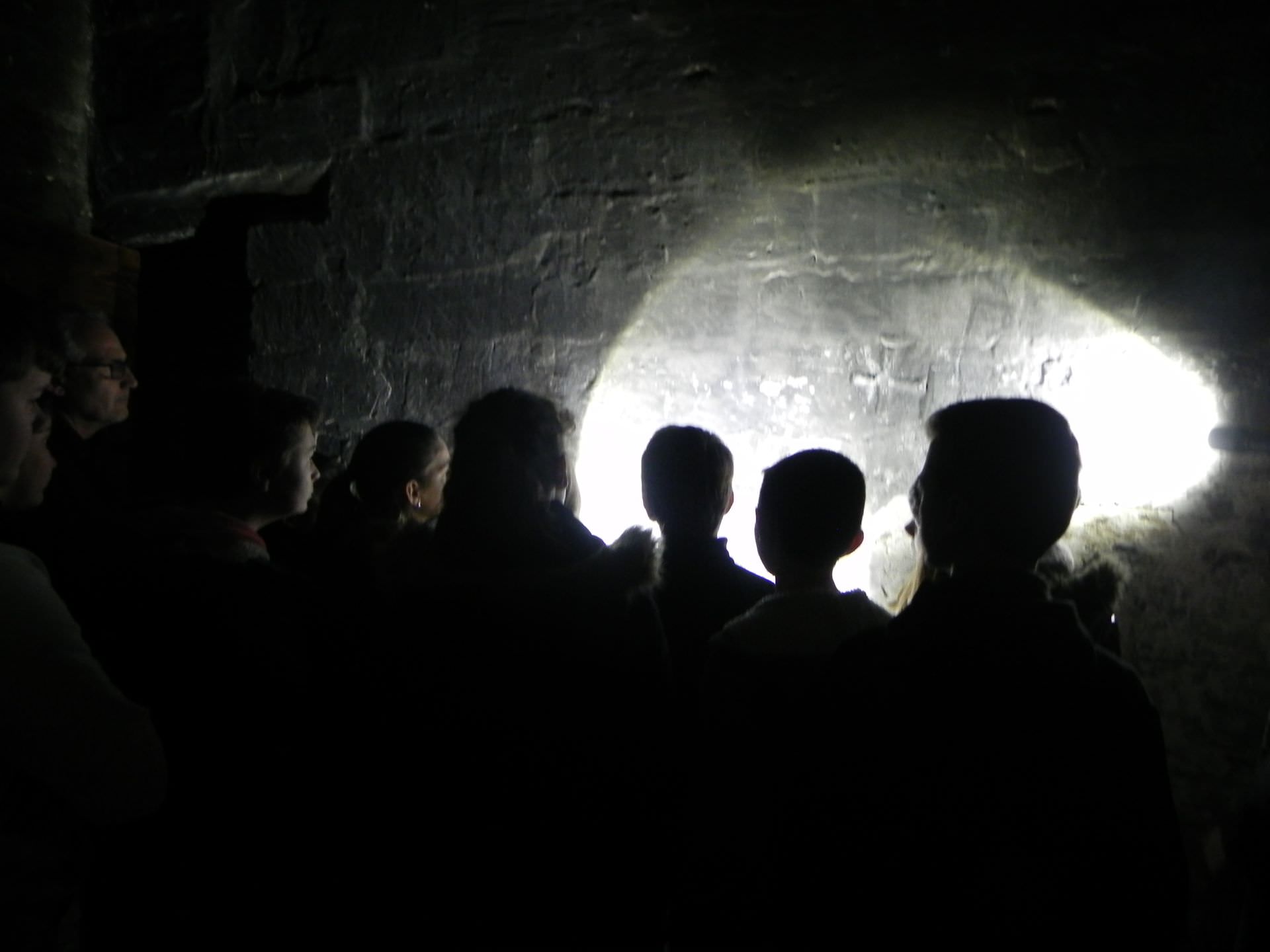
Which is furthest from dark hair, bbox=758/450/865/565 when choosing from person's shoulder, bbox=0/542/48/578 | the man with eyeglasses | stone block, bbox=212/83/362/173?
stone block, bbox=212/83/362/173

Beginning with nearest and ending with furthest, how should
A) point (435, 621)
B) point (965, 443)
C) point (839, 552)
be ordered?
point (965, 443)
point (435, 621)
point (839, 552)

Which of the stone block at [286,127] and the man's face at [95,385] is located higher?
the stone block at [286,127]

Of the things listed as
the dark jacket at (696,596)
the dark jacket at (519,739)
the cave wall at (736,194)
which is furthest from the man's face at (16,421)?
the cave wall at (736,194)

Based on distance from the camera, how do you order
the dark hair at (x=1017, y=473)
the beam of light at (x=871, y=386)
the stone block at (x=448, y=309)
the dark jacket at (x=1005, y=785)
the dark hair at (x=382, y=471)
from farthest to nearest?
the stone block at (x=448, y=309), the beam of light at (x=871, y=386), the dark hair at (x=382, y=471), the dark hair at (x=1017, y=473), the dark jacket at (x=1005, y=785)

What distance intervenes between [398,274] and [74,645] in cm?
202

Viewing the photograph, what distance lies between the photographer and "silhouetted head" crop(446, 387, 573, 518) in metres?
1.57

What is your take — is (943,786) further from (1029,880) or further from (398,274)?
(398,274)

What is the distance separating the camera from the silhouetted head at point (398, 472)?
2.32 meters

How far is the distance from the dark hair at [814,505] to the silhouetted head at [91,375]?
1.85 m

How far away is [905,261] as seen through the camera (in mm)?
2662

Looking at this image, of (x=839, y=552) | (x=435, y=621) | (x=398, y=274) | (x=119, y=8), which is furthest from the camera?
(x=119, y=8)

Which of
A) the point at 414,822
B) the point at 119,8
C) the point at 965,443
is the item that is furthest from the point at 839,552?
the point at 119,8

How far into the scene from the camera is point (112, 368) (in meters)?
2.63

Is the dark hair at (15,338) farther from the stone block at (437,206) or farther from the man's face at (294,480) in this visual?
the stone block at (437,206)
